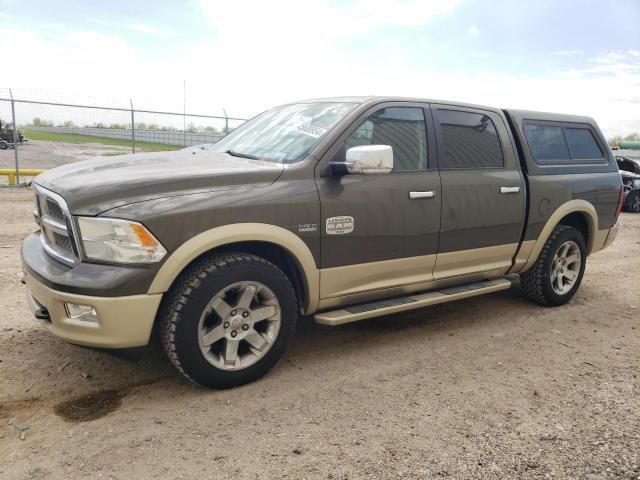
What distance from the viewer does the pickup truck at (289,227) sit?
2963 millimetres

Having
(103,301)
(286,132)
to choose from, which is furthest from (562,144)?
(103,301)

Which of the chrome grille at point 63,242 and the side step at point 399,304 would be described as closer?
the chrome grille at point 63,242

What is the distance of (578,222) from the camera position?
18.2 ft

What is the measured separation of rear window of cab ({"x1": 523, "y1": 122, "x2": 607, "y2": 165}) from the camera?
505 centimetres

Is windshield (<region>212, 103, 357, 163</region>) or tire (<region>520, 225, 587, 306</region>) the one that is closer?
windshield (<region>212, 103, 357, 163</region>)

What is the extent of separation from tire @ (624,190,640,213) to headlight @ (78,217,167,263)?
14.2 meters

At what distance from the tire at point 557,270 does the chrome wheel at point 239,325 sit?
302 centimetres

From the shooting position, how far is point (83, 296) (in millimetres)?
2889

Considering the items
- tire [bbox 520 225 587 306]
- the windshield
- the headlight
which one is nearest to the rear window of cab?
tire [bbox 520 225 587 306]

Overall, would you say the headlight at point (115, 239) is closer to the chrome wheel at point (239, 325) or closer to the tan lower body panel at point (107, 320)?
the tan lower body panel at point (107, 320)

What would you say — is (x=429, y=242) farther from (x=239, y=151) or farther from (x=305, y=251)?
(x=239, y=151)

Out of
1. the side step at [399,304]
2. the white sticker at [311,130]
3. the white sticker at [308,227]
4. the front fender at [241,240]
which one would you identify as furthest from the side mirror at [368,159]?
the side step at [399,304]

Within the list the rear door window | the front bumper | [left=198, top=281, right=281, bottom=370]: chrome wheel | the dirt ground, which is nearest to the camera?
the dirt ground

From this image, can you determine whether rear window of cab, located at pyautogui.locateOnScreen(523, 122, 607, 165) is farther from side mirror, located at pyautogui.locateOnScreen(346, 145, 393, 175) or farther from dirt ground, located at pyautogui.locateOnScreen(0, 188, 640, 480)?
side mirror, located at pyautogui.locateOnScreen(346, 145, 393, 175)
